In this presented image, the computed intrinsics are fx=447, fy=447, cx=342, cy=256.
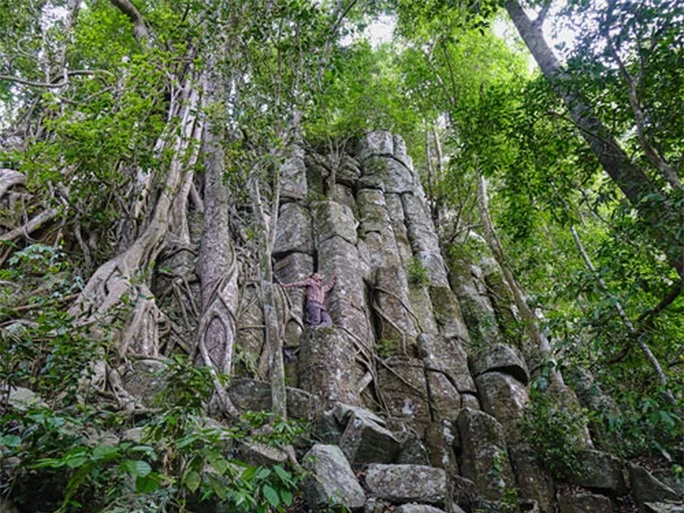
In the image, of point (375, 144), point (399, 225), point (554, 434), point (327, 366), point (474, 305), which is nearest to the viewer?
point (554, 434)

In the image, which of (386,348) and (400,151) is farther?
(400,151)

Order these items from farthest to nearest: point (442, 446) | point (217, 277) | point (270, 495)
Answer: point (217, 277)
point (442, 446)
point (270, 495)

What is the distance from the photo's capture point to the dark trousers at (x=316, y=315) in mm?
7105

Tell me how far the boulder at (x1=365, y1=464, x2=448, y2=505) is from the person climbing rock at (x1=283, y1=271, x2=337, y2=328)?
3.14m

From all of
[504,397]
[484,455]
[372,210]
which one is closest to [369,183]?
[372,210]

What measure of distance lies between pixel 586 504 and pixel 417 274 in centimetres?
540

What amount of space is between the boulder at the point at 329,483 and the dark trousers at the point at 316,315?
3.26m

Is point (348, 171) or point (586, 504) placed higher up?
point (348, 171)

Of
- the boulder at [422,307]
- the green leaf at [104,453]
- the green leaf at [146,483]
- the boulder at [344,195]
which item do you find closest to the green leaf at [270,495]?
the green leaf at [146,483]

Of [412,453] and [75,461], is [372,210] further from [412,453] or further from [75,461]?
[75,461]

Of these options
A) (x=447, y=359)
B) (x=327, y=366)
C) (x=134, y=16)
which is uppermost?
(x=134, y=16)

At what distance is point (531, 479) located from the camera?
530 centimetres

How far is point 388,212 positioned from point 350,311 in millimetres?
4567

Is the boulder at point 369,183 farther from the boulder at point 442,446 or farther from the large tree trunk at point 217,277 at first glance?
the boulder at point 442,446
